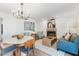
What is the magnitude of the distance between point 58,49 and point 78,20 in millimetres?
536

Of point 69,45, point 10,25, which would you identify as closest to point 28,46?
point 10,25

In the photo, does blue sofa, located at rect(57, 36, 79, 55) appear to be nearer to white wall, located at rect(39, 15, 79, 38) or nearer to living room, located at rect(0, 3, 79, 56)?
living room, located at rect(0, 3, 79, 56)

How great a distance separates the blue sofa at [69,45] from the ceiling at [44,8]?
0.41 m

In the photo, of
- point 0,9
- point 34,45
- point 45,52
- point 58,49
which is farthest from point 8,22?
point 58,49

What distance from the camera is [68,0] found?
181cm

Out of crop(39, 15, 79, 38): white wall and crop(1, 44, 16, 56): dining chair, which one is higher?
crop(39, 15, 79, 38): white wall

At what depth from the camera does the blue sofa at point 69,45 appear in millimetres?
1769

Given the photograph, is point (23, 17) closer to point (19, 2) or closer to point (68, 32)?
point (19, 2)

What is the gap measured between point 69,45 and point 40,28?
20.2 inches

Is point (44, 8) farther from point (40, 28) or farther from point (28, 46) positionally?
point (28, 46)

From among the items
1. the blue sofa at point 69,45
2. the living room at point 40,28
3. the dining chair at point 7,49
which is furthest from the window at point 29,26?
the blue sofa at point 69,45

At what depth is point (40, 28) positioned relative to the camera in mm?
1858

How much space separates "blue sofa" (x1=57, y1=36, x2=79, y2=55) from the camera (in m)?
1.77

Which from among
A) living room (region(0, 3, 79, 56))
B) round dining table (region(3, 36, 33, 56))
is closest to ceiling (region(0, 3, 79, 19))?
living room (region(0, 3, 79, 56))
